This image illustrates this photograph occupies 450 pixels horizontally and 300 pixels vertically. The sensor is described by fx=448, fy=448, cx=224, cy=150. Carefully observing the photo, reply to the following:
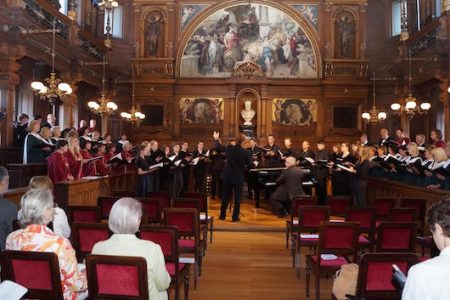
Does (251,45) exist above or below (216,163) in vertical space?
above

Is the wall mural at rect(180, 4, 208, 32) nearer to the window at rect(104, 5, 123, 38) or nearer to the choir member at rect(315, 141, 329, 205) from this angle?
the window at rect(104, 5, 123, 38)

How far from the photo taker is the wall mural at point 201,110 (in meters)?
21.3

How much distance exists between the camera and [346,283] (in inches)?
158

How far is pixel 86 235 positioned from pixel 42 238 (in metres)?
1.55

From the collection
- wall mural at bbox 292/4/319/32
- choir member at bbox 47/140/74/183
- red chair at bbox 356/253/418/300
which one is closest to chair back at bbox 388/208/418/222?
red chair at bbox 356/253/418/300

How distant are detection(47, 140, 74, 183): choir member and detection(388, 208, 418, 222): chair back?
6211 mm

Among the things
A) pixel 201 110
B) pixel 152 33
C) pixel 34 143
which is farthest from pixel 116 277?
pixel 152 33

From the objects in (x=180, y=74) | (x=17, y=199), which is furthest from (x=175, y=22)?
(x=17, y=199)

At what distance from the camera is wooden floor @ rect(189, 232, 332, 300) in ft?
18.6

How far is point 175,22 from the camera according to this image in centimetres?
2180

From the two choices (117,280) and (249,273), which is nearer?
(117,280)

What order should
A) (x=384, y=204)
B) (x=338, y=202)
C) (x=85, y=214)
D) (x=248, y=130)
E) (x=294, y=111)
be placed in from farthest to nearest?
(x=294, y=111) < (x=248, y=130) < (x=338, y=202) < (x=384, y=204) < (x=85, y=214)

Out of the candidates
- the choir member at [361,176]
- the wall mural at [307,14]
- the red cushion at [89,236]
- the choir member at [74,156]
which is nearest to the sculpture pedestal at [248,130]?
the wall mural at [307,14]

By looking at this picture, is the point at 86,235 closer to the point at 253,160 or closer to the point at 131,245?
the point at 131,245
